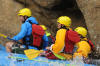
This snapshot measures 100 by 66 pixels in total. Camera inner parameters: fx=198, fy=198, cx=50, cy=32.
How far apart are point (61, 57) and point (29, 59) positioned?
0.79 meters

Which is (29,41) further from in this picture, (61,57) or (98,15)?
(98,15)

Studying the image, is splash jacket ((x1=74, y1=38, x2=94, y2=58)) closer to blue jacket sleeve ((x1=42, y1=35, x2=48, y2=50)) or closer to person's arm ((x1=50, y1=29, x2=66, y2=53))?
person's arm ((x1=50, y1=29, x2=66, y2=53))

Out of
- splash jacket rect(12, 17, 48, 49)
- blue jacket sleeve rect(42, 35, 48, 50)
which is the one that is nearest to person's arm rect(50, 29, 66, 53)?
splash jacket rect(12, 17, 48, 49)

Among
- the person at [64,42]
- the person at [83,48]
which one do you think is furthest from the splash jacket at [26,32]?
the person at [83,48]

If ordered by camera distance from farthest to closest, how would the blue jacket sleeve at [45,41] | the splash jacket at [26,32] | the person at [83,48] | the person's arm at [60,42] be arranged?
1. the blue jacket sleeve at [45,41]
2. the splash jacket at [26,32]
3. the person at [83,48]
4. the person's arm at [60,42]

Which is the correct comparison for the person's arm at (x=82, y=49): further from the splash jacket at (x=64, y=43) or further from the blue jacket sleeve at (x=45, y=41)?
the blue jacket sleeve at (x=45, y=41)

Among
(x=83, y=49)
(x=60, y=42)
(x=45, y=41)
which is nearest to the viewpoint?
(x=60, y=42)

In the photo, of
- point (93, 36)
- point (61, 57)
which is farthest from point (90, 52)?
point (61, 57)

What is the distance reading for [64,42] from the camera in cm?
457

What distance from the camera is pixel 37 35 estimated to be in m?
5.78

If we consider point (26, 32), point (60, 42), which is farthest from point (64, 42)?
point (26, 32)

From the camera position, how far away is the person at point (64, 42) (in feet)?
14.8

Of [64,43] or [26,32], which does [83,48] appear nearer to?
[64,43]

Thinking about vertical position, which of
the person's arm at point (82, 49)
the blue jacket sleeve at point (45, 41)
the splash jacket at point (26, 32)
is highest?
the splash jacket at point (26, 32)
